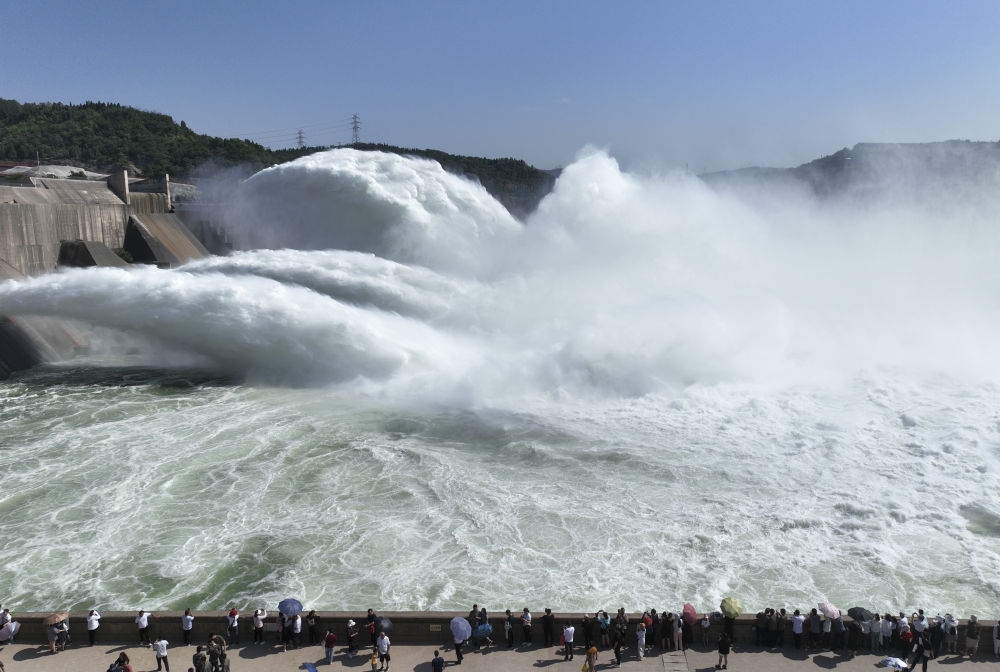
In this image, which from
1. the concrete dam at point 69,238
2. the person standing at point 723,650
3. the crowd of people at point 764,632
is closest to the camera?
the person standing at point 723,650

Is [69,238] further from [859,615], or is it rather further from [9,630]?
[859,615]

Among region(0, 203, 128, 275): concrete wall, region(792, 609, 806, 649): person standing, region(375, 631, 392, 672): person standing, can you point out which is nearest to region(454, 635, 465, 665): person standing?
region(375, 631, 392, 672): person standing

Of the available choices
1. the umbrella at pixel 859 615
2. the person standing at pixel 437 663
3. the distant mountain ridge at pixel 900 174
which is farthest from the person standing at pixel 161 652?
the distant mountain ridge at pixel 900 174

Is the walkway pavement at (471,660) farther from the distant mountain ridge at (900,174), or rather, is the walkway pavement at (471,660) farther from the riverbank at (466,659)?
the distant mountain ridge at (900,174)

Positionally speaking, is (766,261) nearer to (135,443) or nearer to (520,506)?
(520,506)

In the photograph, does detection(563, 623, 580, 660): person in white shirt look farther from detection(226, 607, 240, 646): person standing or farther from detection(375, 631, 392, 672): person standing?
detection(226, 607, 240, 646): person standing

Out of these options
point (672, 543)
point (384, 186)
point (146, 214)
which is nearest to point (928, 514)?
point (672, 543)
